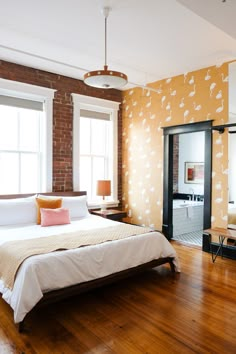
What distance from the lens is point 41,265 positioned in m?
2.50

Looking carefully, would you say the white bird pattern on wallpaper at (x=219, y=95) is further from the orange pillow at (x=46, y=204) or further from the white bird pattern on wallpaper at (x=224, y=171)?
the orange pillow at (x=46, y=204)

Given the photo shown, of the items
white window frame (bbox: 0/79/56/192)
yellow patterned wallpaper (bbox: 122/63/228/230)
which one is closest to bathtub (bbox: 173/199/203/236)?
yellow patterned wallpaper (bbox: 122/63/228/230)

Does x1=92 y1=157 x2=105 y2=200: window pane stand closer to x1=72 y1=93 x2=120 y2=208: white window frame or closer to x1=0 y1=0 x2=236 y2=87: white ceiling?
x1=72 y1=93 x2=120 y2=208: white window frame

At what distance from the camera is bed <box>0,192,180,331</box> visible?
2.42 metres

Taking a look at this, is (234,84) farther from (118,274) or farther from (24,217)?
(24,217)

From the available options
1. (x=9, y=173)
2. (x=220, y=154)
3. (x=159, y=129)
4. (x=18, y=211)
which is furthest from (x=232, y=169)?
(x=9, y=173)

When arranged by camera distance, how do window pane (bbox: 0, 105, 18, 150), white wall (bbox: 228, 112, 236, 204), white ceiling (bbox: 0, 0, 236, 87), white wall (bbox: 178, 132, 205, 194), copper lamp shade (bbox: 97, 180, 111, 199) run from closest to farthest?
white ceiling (bbox: 0, 0, 236, 87) < white wall (bbox: 228, 112, 236, 204) < window pane (bbox: 0, 105, 18, 150) < copper lamp shade (bbox: 97, 180, 111, 199) < white wall (bbox: 178, 132, 205, 194)

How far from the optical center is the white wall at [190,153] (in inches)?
274

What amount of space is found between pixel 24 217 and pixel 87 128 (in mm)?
2324

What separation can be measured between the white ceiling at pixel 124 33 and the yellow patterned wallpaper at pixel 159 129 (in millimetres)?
316

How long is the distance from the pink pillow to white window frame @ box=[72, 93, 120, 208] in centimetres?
121

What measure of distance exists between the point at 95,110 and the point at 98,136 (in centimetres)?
55

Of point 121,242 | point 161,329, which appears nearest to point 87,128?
point 121,242

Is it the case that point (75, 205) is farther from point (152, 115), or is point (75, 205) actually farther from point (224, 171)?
point (224, 171)
